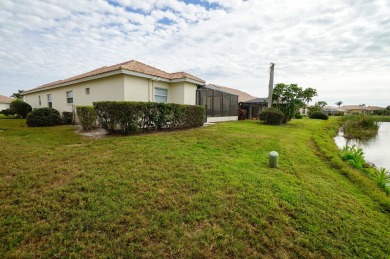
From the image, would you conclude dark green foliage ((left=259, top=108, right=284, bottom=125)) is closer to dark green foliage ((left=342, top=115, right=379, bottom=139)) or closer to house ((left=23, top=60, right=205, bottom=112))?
dark green foliage ((left=342, top=115, right=379, bottom=139))

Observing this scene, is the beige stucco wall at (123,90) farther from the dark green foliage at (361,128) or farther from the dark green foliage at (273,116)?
the dark green foliage at (361,128)

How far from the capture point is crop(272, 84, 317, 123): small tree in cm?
1862

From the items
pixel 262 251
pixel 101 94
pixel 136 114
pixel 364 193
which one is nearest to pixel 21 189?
pixel 262 251

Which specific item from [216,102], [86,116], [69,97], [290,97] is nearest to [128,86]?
[86,116]

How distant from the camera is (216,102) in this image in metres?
16.1

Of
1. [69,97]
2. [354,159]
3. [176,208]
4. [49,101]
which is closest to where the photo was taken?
[176,208]

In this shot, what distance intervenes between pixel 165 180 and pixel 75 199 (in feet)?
5.29

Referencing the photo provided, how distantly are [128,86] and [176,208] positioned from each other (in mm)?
8588

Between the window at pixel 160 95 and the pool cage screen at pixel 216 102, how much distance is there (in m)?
2.51

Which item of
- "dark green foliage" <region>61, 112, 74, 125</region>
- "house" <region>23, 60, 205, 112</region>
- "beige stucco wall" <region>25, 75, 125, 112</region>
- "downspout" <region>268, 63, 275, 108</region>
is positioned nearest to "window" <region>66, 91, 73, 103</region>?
"house" <region>23, 60, 205, 112</region>

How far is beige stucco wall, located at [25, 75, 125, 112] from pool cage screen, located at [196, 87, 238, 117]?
5743mm

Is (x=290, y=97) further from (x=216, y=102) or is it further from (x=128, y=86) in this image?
(x=128, y=86)

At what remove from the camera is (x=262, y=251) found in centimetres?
234

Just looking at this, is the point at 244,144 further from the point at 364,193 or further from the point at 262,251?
the point at 262,251
